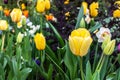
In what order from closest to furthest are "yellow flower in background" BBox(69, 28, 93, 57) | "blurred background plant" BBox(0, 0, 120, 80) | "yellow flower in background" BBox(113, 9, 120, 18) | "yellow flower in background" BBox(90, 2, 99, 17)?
"yellow flower in background" BBox(69, 28, 93, 57) → "blurred background plant" BBox(0, 0, 120, 80) → "yellow flower in background" BBox(113, 9, 120, 18) → "yellow flower in background" BBox(90, 2, 99, 17)

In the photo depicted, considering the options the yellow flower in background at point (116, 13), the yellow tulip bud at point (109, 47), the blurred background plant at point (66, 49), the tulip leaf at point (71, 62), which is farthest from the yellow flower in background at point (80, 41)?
the yellow flower in background at point (116, 13)

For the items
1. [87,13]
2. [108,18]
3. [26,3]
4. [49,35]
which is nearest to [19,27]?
[49,35]

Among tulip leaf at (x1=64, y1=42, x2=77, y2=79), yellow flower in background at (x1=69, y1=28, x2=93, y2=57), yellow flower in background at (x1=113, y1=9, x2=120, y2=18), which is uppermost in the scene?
yellow flower in background at (x1=69, y1=28, x2=93, y2=57)

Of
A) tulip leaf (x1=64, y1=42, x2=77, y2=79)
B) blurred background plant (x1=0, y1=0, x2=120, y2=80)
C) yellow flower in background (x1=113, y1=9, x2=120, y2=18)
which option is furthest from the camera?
yellow flower in background (x1=113, y1=9, x2=120, y2=18)

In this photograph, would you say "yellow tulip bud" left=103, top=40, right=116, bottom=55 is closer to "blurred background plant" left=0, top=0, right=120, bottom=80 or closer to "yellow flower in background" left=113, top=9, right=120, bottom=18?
"blurred background plant" left=0, top=0, right=120, bottom=80

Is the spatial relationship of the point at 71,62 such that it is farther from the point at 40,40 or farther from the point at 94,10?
the point at 94,10

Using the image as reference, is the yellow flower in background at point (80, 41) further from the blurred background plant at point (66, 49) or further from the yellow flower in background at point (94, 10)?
the yellow flower in background at point (94, 10)

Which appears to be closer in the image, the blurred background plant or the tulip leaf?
the blurred background plant

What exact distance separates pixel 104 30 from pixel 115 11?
361mm

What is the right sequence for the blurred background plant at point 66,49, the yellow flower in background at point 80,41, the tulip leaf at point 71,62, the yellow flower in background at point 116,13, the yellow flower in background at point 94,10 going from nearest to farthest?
the yellow flower in background at point 80,41 < the blurred background plant at point 66,49 < the tulip leaf at point 71,62 < the yellow flower in background at point 116,13 < the yellow flower in background at point 94,10

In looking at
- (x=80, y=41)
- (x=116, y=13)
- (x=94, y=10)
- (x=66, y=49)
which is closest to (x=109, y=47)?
(x=80, y=41)

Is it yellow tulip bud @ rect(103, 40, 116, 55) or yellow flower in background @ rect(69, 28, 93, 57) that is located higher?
yellow flower in background @ rect(69, 28, 93, 57)

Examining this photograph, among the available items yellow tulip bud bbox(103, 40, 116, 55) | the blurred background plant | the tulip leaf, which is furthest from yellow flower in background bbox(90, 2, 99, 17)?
yellow tulip bud bbox(103, 40, 116, 55)

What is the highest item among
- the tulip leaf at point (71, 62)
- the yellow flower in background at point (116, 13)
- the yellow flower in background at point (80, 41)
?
the yellow flower in background at point (80, 41)
